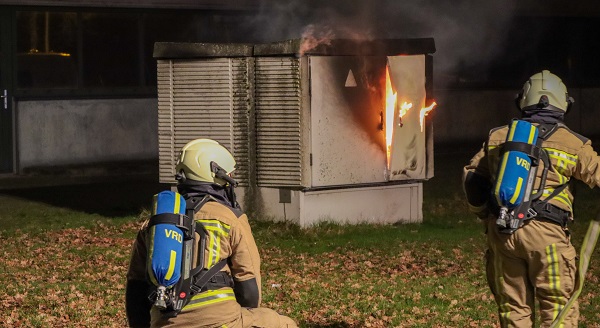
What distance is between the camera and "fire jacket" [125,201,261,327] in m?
5.35

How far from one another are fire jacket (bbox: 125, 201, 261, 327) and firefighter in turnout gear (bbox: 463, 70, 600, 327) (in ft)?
5.34

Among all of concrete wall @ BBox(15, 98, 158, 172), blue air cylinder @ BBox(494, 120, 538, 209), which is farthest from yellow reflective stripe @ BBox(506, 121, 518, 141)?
concrete wall @ BBox(15, 98, 158, 172)

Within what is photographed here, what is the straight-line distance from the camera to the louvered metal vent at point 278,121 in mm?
12906

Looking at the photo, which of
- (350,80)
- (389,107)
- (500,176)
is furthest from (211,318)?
(389,107)

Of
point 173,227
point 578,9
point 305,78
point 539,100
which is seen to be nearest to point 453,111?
point 578,9

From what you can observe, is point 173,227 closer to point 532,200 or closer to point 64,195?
point 532,200

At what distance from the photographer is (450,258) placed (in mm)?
11594

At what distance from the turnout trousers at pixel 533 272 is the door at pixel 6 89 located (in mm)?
14322

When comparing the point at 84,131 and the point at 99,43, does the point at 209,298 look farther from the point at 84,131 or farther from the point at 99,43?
the point at 99,43

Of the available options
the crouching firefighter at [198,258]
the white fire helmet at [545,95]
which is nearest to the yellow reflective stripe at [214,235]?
the crouching firefighter at [198,258]

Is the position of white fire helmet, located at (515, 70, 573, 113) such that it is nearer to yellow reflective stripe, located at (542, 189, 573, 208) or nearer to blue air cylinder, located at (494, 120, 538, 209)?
blue air cylinder, located at (494, 120, 538, 209)

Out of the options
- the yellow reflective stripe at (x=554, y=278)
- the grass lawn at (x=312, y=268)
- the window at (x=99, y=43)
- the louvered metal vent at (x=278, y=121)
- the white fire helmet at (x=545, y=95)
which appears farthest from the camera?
the window at (x=99, y=43)

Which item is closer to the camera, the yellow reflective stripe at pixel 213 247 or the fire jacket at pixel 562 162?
the yellow reflective stripe at pixel 213 247

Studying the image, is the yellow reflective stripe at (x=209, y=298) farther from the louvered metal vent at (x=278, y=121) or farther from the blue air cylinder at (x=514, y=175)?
the louvered metal vent at (x=278, y=121)
